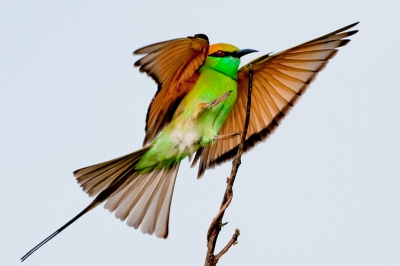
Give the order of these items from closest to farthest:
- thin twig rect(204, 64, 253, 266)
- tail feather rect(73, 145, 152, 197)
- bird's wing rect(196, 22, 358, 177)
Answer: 1. thin twig rect(204, 64, 253, 266)
2. tail feather rect(73, 145, 152, 197)
3. bird's wing rect(196, 22, 358, 177)

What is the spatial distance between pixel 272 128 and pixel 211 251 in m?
1.26

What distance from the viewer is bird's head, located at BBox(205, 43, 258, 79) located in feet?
7.82

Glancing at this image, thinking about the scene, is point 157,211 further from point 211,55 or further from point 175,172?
point 211,55

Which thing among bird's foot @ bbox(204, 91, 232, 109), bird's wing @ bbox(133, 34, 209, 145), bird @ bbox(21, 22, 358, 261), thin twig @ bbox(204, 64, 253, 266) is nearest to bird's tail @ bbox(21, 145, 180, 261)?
bird @ bbox(21, 22, 358, 261)

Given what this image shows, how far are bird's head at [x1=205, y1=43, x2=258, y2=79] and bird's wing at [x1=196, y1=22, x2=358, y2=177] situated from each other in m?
0.07

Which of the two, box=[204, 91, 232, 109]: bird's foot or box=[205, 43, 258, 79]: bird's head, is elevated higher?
box=[205, 43, 258, 79]: bird's head

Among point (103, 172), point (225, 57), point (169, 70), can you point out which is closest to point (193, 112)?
point (169, 70)

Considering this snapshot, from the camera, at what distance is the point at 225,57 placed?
2.40 meters

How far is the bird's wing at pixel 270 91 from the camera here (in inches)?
92.1

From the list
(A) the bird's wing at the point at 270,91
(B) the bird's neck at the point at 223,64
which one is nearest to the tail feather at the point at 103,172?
(A) the bird's wing at the point at 270,91

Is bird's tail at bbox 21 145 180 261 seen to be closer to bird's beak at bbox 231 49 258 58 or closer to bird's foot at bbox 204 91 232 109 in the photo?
bird's foot at bbox 204 91 232 109

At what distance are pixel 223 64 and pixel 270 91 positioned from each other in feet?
0.84

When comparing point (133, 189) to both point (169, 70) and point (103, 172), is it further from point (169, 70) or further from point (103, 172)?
point (169, 70)

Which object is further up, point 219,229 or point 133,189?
point 219,229
